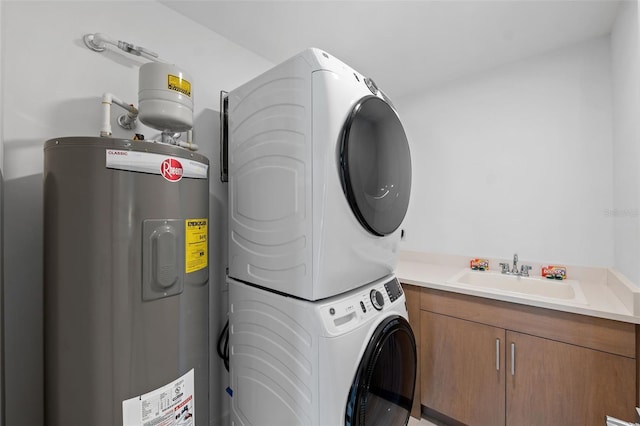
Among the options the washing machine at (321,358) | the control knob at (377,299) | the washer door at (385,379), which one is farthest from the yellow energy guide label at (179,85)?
the washer door at (385,379)

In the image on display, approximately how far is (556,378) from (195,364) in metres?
1.86

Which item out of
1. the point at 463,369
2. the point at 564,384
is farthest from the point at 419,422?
the point at 564,384

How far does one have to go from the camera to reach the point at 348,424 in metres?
0.97

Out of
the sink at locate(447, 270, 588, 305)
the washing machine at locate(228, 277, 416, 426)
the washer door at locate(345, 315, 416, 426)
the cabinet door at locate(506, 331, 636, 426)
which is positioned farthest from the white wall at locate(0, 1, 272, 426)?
the cabinet door at locate(506, 331, 636, 426)

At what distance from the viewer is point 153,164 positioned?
0.89 m

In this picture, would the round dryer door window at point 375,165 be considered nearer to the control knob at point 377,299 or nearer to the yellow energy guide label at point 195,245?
the control knob at point 377,299

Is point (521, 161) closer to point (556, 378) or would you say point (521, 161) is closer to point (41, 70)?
point (556, 378)

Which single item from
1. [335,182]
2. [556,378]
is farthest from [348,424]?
[556,378]

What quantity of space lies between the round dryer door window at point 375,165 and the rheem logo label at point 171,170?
59cm

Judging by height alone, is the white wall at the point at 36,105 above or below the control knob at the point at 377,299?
above

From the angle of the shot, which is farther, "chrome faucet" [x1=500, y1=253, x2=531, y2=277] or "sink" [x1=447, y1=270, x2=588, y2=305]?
"chrome faucet" [x1=500, y1=253, x2=531, y2=277]

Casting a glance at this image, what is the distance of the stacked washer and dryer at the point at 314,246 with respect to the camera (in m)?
0.97

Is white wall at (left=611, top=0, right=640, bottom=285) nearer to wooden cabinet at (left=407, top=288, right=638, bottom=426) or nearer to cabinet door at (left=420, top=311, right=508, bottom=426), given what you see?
wooden cabinet at (left=407, top=288, right=638, bottom=426)

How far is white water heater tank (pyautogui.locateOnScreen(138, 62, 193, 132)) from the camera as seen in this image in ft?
3.60
